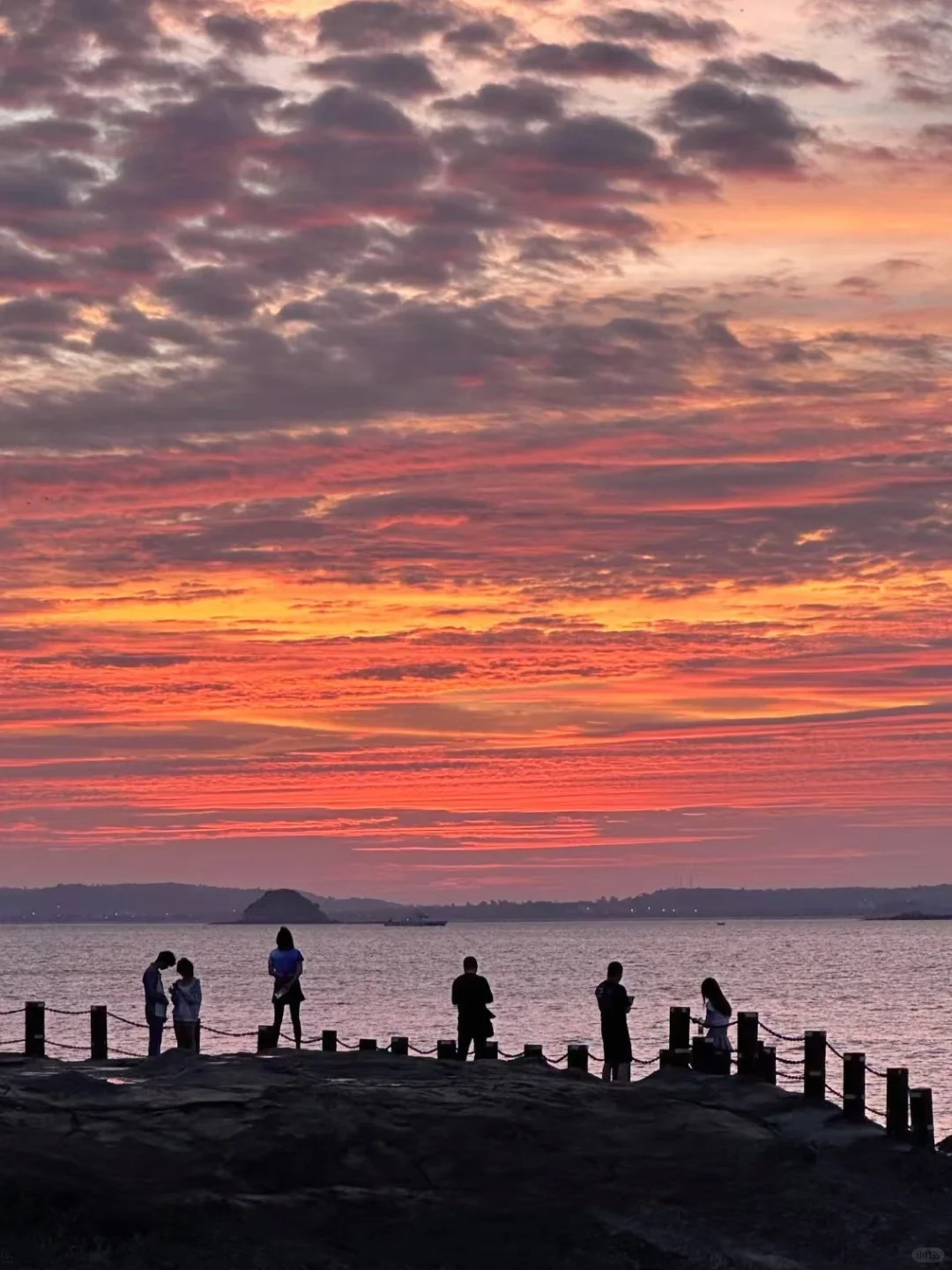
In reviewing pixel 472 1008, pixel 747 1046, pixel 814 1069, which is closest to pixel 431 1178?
pixel 472 1008

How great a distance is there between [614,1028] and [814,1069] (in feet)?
10.4

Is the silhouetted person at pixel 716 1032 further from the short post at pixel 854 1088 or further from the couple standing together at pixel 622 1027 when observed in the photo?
the short post at pixel 854 1088

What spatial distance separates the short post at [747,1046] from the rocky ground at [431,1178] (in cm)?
356

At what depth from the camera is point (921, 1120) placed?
1073 inches

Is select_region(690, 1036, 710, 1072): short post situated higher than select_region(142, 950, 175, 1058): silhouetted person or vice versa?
select_region(142, 950, 175, 1058): silhouetted person

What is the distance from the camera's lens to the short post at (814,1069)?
28.1 meters

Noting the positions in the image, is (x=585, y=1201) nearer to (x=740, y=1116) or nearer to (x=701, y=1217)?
(x=701, y=1217)

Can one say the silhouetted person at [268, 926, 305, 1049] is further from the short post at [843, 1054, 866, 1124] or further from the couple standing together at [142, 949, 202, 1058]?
the short post at [843, 1054, 866, 1124]

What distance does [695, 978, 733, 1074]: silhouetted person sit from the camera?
30047 millimetres

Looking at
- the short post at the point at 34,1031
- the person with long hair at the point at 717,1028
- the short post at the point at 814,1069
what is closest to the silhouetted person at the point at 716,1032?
the person with long hair at the point at 717,1028

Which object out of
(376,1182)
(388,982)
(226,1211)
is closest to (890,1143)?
(376,1182)

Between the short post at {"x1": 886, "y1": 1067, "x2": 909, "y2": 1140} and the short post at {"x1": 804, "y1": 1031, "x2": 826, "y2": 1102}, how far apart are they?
3.14 feet

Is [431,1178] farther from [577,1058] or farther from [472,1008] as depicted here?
[472,1008]

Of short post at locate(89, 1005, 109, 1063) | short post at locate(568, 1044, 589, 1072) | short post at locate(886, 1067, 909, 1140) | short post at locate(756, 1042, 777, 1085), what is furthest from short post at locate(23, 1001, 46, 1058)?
short post at locate(886, 1067, 909, 1140)
